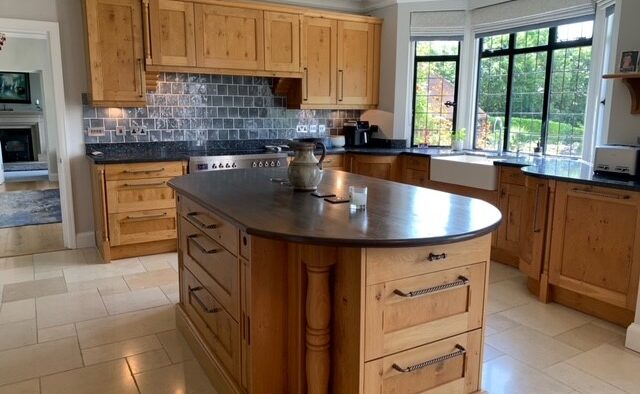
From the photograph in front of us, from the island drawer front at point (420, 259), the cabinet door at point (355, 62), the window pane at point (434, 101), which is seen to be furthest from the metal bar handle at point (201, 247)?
the window pane at point (434, 101)

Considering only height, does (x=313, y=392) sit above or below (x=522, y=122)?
below

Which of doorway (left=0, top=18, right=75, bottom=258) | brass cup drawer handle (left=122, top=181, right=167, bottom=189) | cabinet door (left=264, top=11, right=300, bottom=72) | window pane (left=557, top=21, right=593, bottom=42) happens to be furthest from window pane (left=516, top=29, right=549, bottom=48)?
doorway (left=0, top=18, right=75, bottom=258)

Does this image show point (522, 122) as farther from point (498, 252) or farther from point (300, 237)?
point (300, 237)

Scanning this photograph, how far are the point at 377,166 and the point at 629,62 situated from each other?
2427 millimetres

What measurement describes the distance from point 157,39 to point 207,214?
2.64 meters

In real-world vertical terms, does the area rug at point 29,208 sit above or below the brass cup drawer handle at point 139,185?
below

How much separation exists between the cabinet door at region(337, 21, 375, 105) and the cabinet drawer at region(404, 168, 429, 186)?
40.9 inches

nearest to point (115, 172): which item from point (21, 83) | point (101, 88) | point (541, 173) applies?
point (101, 88)

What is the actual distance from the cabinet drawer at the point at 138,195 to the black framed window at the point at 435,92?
9.42 feet

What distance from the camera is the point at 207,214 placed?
7.53ft

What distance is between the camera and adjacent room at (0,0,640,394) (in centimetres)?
182

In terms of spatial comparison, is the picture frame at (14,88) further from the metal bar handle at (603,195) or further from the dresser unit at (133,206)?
the metal bar handle at (603,195)

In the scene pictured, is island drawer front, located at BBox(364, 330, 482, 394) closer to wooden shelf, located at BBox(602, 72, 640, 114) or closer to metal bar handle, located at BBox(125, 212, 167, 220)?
wooden shelf, located at BBox(602, 72, 640, 114)

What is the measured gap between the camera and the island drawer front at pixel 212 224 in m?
2.02
